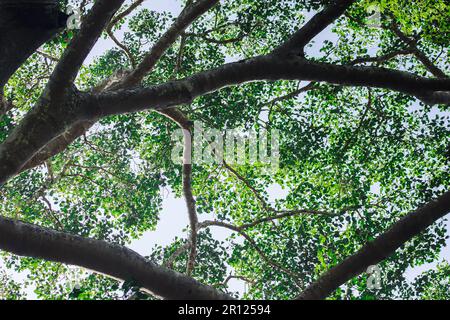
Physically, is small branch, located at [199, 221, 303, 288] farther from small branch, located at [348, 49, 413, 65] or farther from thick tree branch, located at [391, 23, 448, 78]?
thick tree branch, located at [391, 23, 448, 78]

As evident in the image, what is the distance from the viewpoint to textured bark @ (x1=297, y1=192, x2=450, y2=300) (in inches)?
160

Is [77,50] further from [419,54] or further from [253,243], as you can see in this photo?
[419,54]

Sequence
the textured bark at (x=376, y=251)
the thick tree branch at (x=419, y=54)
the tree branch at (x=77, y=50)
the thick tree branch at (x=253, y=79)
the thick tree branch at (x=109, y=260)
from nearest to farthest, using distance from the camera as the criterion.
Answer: the textured bark at (x=376, y=251)
the thick tree branch at (x=109, y=260)
the tree branch at (x=77, y=50)
the thick tree branch at (x=253, y=79)
the thick tree branch at (x=419, y=54)

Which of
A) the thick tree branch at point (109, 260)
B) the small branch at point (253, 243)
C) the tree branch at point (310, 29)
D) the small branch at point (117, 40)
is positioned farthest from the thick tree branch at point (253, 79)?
the small branch at point (117, 40)

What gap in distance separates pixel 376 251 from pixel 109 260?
283 centimetres

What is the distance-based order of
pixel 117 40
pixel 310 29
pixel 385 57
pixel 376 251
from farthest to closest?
pixel 117 40 < pixel 385 57 < pixel 310 29 < pixel 376 251

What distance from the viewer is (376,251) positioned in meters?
4.20

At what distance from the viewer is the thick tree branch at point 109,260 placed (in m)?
4.17

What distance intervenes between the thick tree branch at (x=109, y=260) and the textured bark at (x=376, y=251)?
39.4 inches

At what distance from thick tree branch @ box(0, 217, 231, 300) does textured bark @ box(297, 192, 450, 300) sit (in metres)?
1.00

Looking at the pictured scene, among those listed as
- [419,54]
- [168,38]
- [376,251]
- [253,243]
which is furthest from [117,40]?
[376,251]

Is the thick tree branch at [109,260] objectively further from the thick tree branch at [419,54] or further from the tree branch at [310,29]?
the thick tree branch at [419,54]

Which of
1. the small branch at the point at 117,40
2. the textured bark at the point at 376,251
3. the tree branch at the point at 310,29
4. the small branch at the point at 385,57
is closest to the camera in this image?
the textured bark at the point at 376,251
